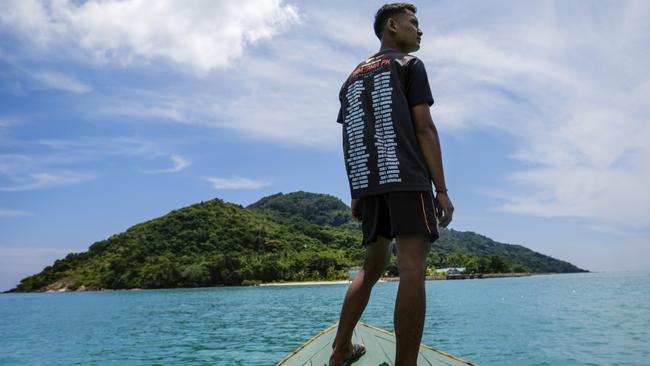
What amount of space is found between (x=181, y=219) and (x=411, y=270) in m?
134

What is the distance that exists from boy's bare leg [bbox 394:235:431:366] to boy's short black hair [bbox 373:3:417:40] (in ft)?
5.05

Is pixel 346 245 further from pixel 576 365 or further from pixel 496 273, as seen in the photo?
pixel 576 365

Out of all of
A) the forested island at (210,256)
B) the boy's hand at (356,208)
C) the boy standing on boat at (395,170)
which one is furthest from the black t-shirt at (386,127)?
the forested island at (210,256)

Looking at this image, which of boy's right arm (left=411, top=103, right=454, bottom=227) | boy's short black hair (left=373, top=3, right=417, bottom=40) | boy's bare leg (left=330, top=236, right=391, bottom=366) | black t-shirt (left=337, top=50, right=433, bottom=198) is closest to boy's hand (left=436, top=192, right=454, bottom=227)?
boy's right arm (left=411, top=103, right=454, bottom=227)

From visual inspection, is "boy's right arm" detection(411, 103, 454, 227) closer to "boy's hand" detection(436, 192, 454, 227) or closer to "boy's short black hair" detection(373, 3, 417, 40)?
"boy's hand" detection(436, 192, 454, 227)

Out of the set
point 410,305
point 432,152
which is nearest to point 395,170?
point 432,152

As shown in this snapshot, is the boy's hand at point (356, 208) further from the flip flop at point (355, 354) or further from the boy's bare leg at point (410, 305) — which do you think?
the flip flop at point (355, 354)

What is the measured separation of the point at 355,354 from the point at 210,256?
4584 inches

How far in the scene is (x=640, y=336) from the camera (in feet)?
49.5

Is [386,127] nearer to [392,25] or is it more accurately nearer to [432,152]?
[432,152]

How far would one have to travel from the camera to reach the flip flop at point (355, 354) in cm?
296

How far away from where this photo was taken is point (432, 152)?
253cm

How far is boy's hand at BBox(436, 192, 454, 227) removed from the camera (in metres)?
2.52

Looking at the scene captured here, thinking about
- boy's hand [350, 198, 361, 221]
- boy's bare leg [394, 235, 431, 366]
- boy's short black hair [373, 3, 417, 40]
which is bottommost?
boy's bare leg [394, 235, 431, 366]
